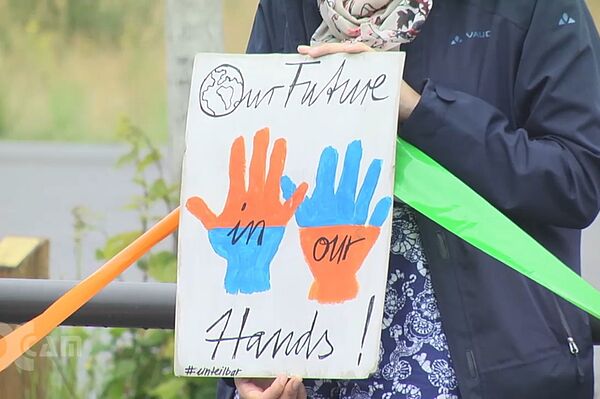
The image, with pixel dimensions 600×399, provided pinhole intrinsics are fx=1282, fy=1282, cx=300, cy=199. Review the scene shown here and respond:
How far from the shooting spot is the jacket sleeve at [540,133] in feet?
6.79

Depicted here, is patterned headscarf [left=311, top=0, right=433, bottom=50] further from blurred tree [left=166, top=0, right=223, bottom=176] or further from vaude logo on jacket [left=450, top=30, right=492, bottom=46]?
blurred tree [left=166, top=0, right=223, bottom=176]

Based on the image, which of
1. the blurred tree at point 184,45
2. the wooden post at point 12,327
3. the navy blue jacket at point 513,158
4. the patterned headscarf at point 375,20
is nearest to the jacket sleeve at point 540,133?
the navy blue jacket at point 513,158

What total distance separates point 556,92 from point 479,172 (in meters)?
0.18

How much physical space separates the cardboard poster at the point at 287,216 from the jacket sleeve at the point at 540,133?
3.7 inches

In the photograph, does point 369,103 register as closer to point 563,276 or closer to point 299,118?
point 299,118

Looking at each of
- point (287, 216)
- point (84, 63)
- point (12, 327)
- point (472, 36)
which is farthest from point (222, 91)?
point (84, 63)

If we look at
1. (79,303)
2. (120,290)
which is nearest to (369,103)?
(79,303)

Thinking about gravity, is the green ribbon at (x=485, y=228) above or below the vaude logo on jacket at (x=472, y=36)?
below

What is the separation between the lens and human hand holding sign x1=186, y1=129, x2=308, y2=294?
2145 mm

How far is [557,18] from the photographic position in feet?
6.95

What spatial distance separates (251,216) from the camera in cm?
215

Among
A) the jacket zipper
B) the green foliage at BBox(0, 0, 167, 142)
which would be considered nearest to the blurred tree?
the jacket zipper

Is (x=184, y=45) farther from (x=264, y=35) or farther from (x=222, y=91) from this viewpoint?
(x=222, y=91)

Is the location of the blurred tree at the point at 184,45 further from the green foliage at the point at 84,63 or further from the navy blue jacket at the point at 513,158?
the green foliage at the point at 84,63
